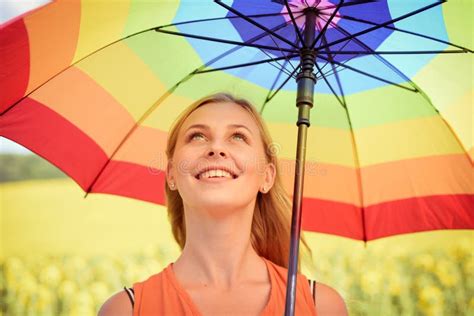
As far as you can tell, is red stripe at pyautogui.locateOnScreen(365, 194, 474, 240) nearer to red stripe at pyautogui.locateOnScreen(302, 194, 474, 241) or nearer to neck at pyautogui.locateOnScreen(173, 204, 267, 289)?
red stripe at pyautogui.locateOnScreen(302, 194, 474, 241)

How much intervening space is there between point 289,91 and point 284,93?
0.06 ft

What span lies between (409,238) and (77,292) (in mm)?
1255

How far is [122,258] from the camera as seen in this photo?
202 centimetres

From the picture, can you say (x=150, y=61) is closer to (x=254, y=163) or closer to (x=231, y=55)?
(x=231, y=55)

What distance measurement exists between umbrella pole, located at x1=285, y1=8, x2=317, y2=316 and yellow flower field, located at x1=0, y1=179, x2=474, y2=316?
513 mm

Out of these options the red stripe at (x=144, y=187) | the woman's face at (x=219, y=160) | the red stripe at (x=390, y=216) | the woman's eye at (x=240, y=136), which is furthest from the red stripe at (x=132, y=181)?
the red stripe at (x=390, y=216)

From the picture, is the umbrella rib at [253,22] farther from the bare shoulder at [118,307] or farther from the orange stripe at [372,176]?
the bare shoulder at [118,307]

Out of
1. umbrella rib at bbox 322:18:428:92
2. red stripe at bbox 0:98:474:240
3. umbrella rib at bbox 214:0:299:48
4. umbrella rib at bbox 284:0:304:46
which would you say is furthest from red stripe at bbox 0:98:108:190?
umbrella rib at bbox 322:18:428:92

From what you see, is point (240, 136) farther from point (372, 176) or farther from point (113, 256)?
point (113, 256)

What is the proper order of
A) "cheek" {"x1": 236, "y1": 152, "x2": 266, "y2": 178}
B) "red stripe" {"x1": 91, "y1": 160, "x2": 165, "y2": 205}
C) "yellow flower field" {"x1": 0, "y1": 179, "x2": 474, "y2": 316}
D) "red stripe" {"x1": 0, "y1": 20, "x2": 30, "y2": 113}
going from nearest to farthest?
"red stripe" {"x1": 0, "y1": 20, "x2": 30, "y2": 113} < "cheek" {"x1": 236, "y1": 152, "x2": 266, "y2": 178} < "red stripe" {"x1": 91, "y1": 160, "x2": 165, "y2": 205} < "yellow flower field" {"x1": 0, "y1": 179, "x2": 474, "y2": 316}

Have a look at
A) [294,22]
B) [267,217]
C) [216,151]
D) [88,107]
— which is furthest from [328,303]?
[88,107]

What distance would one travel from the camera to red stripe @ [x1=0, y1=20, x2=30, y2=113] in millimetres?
1268

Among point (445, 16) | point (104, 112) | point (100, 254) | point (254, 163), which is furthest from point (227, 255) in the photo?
point (445, 16)

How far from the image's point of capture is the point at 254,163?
1.53 meters
